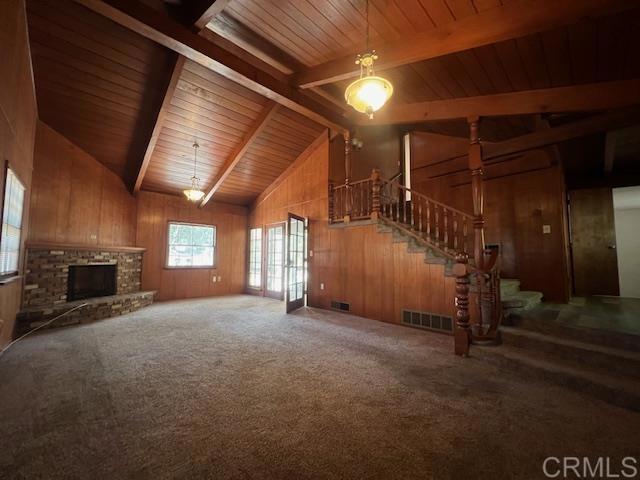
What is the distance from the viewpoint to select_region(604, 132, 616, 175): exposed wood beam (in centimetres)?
425

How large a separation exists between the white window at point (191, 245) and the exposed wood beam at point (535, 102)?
6098 mm

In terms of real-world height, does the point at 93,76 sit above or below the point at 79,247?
above

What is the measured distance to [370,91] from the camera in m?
2.71

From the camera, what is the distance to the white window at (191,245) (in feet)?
23.6

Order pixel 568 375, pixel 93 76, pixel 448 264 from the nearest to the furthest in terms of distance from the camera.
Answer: pixel 568 375, pixel 93 76, pixel 448 264

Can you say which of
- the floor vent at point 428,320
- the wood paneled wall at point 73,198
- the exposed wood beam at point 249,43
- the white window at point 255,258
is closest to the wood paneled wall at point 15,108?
the wood paneled wall at point 73,198

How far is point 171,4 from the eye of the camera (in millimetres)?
3379

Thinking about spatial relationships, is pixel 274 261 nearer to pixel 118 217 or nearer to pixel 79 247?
pixel 118 217

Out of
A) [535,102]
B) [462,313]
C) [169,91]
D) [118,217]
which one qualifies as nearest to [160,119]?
[169,91]

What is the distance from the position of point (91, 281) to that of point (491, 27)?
25.5 ft

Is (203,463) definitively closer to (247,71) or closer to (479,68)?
(247,71)

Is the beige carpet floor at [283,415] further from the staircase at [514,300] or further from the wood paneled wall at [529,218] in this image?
the wood paneled wall at [529,218]

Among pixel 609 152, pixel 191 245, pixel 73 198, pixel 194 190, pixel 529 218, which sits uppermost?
pixel 609 152

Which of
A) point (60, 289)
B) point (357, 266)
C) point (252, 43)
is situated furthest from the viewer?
point (357, 266)
